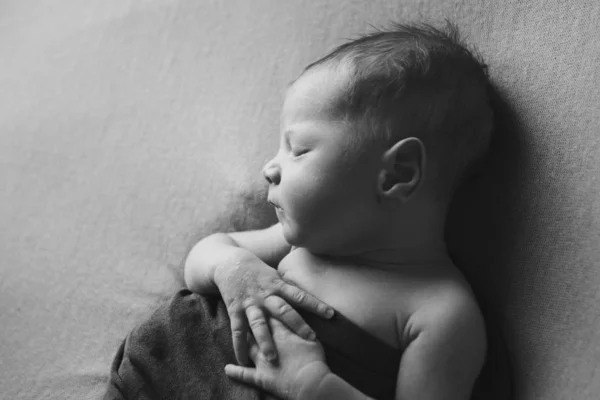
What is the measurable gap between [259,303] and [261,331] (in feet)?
0.13

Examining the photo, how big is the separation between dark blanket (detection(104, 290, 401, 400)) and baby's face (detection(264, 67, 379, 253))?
108 mm

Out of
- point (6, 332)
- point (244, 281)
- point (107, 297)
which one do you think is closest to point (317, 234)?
point (244, 281)

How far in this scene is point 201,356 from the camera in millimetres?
871

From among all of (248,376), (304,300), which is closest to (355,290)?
(304,300)

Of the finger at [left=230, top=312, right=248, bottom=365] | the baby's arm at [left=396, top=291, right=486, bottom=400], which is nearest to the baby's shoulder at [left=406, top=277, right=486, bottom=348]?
the baby's arm at [left=396, top=291, right=486, bottom=400]

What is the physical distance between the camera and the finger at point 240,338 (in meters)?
0.83

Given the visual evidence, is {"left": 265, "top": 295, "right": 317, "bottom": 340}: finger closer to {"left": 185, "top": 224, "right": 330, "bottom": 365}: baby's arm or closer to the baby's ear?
{"left": 185, "top": 224, "right": 330, "bottom": 365}: baby's arm

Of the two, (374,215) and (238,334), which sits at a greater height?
(374,215)

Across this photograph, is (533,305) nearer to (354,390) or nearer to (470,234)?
(470,234)

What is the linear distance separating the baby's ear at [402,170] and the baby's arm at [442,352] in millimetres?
144

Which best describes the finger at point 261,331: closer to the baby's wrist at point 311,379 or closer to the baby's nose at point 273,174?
the baby's wrist at point 311,379

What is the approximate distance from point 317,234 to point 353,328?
4.9 inches

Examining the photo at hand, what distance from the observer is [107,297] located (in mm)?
1049

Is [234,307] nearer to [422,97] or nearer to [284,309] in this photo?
[284,309]
